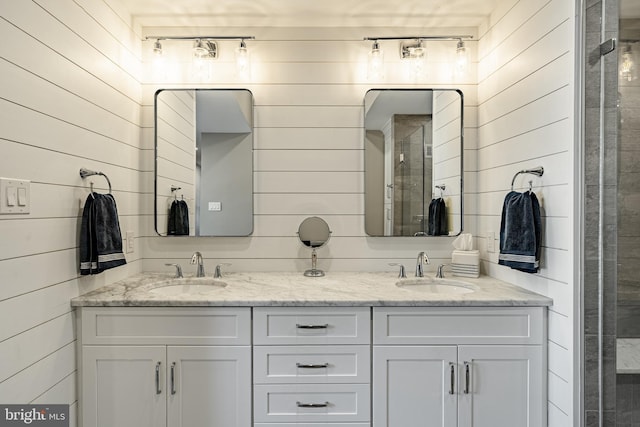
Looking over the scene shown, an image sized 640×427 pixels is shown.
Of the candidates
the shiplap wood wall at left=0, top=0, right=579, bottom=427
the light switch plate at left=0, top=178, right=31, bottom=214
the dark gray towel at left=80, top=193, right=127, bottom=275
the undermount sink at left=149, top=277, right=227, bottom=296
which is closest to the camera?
the light switch plate at left=0, top=178, right=31, bottom=214

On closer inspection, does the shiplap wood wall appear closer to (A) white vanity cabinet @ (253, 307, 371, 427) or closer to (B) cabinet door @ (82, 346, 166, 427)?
(B) cabinet door @ (82, 346, 166, 427)

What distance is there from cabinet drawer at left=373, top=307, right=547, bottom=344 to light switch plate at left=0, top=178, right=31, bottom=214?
144 centimetres

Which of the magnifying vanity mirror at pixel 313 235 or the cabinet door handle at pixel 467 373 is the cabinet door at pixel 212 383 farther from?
the cabinet door handle at pixel 467 373

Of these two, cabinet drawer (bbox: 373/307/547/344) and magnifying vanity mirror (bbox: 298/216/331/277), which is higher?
magnifying vanity mirror (bbox: 298/216/331/277)

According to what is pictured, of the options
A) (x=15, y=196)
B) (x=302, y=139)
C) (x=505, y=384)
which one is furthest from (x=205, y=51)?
(x=505, y=384)

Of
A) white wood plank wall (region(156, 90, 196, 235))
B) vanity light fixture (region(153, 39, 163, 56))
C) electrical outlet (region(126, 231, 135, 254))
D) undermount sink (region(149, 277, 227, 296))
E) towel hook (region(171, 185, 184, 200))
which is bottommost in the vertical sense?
undermount sink (region(149, 277, 227, 296))

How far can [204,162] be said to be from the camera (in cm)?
221

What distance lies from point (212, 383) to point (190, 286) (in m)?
0.64

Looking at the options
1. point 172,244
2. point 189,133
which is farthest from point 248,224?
point 189,133

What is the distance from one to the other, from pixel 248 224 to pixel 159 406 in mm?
1045

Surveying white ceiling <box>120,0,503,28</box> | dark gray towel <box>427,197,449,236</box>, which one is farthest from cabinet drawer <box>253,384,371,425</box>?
white ceiling <box>120,0,503,28</box>

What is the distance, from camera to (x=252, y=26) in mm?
2238

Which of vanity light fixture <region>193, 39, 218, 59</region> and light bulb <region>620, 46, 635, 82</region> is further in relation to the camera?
vanity light fixture <region>193, 39, 218, 59</region>

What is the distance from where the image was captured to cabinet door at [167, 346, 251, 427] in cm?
162
